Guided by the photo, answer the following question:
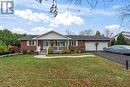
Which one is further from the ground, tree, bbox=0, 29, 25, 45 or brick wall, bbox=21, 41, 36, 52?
tree, bbox=0, 29, 25, 45

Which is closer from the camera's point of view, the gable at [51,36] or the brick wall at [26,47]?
the brick wall at [26,47]

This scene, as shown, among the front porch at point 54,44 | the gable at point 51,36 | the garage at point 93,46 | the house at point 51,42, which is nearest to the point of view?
the front porch at point 54,44

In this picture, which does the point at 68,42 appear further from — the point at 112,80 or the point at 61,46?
the point at 112,80

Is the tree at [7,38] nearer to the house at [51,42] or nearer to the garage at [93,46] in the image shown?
the house at [51,42]

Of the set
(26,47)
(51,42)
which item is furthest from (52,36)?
(26,47)

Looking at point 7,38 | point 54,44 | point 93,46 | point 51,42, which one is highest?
point 7,38

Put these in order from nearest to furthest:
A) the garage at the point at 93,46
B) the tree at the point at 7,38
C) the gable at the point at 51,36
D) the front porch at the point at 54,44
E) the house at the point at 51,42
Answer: the front porch at the point at 54,44 < the house at the point at 51,42 < the gable at the point at 51,36 < the garage at the point at 93,46 < the tree at the point at 7,38

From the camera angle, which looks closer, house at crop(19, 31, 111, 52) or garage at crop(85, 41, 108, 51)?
house at crop(19, 31, 111, 52)

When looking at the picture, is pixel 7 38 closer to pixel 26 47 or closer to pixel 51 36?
Result: pixel 26 47

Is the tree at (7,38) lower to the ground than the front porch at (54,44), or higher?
higher

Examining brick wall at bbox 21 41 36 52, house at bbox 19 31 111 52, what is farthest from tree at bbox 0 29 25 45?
house at bbox 19 31 111 52

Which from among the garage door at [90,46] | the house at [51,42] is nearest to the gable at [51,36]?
the house at [51,42]

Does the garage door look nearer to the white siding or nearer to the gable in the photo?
the gable

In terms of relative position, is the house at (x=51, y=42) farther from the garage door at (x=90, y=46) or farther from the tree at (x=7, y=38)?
the tree at (x=7, y=38)
